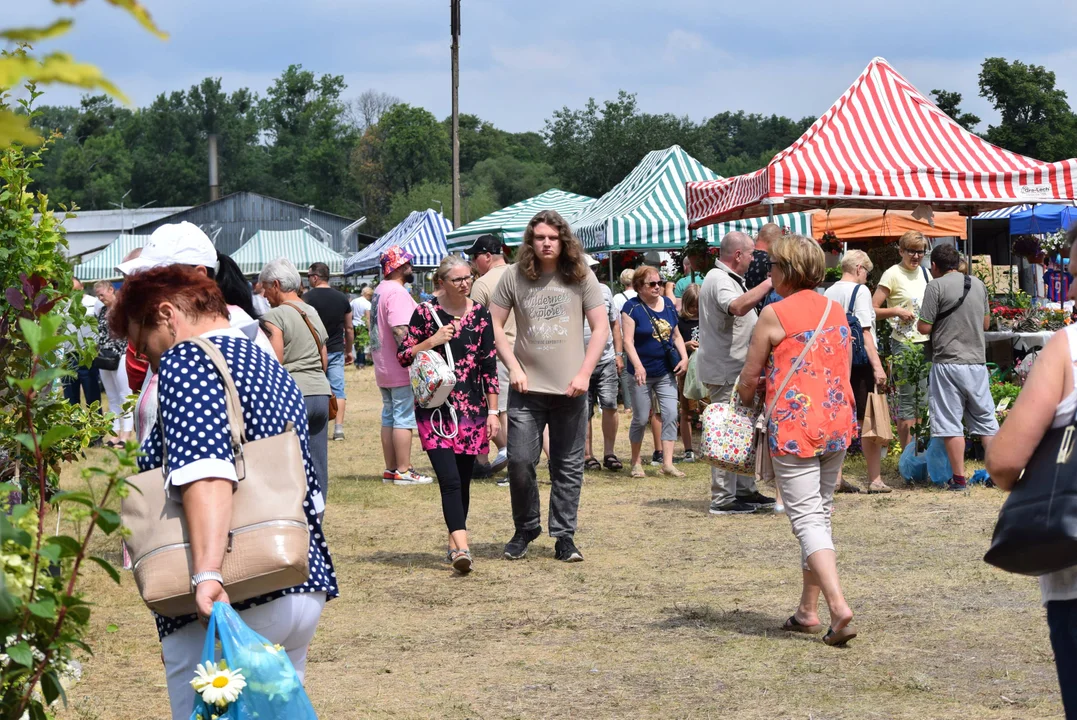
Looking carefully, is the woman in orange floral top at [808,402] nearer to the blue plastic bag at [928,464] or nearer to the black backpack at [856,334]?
the black backpack at [856,334]

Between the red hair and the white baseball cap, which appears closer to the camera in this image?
the red hair

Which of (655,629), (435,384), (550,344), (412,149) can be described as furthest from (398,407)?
(412,149)

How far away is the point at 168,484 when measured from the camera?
2631mm

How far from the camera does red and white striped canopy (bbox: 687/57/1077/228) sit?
10.9m

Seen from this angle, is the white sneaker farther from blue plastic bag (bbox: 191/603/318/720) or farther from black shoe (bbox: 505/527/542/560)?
blue plastic bag (bbox: 191/603/318/720)

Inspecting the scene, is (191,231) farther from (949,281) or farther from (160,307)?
(949,281)

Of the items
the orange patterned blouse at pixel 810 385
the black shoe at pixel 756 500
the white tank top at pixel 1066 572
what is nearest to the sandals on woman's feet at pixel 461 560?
the orange patterned blouse at pixel 810 385

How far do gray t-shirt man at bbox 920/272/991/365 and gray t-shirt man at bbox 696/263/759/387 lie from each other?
1528 millimetres

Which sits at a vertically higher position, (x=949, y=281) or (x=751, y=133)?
(x=751, y=133)

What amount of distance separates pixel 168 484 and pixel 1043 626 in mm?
4363

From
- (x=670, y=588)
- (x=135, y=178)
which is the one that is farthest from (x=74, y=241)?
(x=670, y=588)

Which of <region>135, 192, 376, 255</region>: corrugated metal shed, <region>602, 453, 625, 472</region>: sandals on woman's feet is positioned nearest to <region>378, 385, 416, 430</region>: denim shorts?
<region>602, 453, 625, 472</region>: sandals on woman's feet

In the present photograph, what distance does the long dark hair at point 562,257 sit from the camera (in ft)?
22.5

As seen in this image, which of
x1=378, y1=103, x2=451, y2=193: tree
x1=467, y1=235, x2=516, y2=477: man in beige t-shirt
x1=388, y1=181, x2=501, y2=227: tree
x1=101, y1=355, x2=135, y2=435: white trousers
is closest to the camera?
x1=467, y1=235, x2=516, y2=477: man in beige t-shirt
